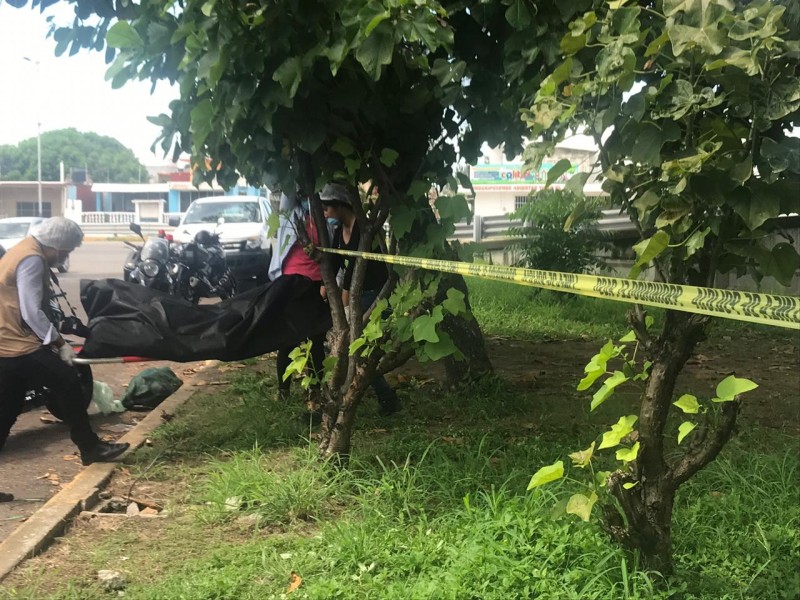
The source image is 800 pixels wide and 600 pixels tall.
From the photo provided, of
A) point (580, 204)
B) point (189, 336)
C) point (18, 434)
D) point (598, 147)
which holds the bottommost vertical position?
point (18, 434)

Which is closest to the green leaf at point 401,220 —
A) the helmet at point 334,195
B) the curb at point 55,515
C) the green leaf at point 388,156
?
the green leaf at point 388,156

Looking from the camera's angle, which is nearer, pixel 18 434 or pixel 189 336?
pixel 189 336

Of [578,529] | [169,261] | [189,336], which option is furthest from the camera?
[169,261]

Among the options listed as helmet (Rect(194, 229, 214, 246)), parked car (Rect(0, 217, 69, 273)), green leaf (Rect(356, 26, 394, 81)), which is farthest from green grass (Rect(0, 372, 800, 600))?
parked car (Rect(0, 217, 69, 273))

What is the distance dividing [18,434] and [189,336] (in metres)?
2.03

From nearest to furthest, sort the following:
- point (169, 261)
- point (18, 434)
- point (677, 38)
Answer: point (677, 38), point (18, 434), point (169, 261)

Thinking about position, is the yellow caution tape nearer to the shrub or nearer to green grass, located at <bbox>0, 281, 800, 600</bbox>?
green grass, located at <bbox>0, 281, 800, 600</bbox>

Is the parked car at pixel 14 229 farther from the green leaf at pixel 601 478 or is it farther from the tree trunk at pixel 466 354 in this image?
the green leaf at pixel 601 478

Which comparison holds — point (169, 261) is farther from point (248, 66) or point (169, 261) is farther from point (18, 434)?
point (248, 66)

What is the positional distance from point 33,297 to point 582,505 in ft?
12.1

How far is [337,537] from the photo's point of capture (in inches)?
137

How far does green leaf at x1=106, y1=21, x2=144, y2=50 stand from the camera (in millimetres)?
3637

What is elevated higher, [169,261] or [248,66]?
[248,66]

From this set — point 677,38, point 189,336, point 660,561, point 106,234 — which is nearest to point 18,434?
point 189,336
